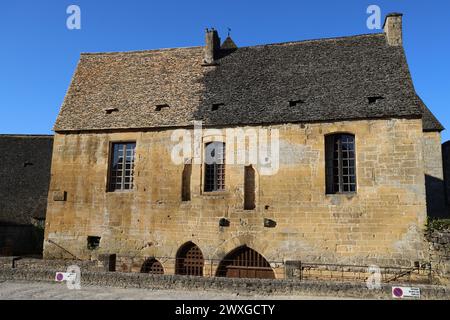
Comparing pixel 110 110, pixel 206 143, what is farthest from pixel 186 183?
pixel 110 110

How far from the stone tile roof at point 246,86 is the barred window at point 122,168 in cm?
98

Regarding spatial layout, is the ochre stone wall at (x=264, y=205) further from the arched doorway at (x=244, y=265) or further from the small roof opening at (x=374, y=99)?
the small roof opening at (x=374, y=99)

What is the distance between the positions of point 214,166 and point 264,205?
8.56 feet

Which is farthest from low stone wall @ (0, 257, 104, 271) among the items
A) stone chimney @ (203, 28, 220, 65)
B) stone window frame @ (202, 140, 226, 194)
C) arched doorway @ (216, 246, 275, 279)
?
stone chimney @ (203, 28, 220, 65)

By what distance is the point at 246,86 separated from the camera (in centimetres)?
1667

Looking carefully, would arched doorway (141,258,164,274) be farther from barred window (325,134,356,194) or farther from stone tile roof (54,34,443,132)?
barred window (325,134,356,194)

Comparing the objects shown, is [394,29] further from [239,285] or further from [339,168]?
[239,285]

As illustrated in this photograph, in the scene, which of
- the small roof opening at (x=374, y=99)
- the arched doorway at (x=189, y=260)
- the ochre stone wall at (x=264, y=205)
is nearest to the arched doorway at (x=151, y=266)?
the ochre stone wall at (x=264, y=205)

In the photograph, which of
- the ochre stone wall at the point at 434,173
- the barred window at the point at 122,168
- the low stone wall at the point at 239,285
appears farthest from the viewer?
the ochre stone wall at the point at 434,173

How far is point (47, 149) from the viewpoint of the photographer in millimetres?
25766

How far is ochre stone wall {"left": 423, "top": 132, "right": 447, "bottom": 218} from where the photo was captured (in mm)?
20406

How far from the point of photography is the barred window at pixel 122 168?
642 inches

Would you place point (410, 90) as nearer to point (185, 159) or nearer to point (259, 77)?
point (259, 77)
